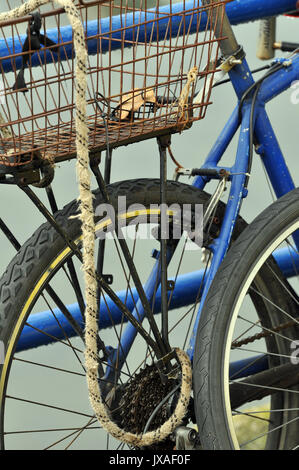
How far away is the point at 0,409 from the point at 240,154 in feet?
2.62

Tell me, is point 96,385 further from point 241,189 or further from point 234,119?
point 234,119

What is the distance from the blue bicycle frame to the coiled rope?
0.14m

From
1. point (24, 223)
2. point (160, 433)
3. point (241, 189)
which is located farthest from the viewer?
point (24, 223)

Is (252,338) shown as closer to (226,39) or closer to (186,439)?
(186,439)

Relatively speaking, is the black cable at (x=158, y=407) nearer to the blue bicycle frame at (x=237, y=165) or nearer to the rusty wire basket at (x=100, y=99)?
the blue bicycle frame at (x=237, y=165)

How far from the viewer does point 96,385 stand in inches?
73.1

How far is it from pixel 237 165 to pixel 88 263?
56 cm

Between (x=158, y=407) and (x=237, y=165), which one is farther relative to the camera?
(x=237, y=165)

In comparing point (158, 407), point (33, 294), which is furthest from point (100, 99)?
point (158, 407)

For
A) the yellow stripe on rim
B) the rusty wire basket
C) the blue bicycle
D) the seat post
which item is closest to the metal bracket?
the blue bicycle

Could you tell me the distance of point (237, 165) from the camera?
2.18 meters

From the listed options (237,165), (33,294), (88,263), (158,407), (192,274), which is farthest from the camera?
(192,274)

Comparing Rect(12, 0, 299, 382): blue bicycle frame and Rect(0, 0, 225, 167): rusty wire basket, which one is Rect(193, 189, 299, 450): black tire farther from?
Rect(0, 0, 225, 167): rusty wire basket

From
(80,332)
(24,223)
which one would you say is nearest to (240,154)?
(80,332)
